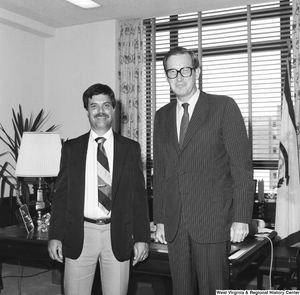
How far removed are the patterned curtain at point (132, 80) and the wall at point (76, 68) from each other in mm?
119

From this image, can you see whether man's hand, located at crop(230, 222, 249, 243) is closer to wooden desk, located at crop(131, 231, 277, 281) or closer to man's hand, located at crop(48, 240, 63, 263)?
wooden desk, located at crop(131, 231, 277, 281)

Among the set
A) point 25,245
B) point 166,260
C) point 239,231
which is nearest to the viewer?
point 239,231

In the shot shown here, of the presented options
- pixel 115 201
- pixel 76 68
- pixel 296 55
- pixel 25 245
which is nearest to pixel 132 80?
pixel 76 68

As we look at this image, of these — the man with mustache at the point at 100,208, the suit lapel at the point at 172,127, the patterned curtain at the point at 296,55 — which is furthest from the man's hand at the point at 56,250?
the patterned curtain at the point at 296,55

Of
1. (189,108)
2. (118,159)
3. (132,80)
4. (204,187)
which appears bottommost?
(204,187)

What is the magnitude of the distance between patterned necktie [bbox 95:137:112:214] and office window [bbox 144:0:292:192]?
3257 millimetres

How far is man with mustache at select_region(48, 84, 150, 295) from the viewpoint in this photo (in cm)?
218

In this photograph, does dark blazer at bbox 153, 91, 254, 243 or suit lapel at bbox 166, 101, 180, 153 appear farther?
suit lapel at bbox 166, 101, 180, 153

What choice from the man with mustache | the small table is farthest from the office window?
the man with mustache

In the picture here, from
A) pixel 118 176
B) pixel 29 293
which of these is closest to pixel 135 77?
pixel 29 293

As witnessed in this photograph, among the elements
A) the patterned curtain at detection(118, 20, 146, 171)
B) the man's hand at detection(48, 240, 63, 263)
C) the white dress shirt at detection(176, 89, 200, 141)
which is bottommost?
the man's hand at detection(48, 240, 63, 263)

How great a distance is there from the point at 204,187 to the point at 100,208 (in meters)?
0.59

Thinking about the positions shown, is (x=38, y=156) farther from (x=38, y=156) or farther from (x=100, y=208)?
(x=100, y=208)

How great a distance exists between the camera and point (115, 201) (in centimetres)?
221
